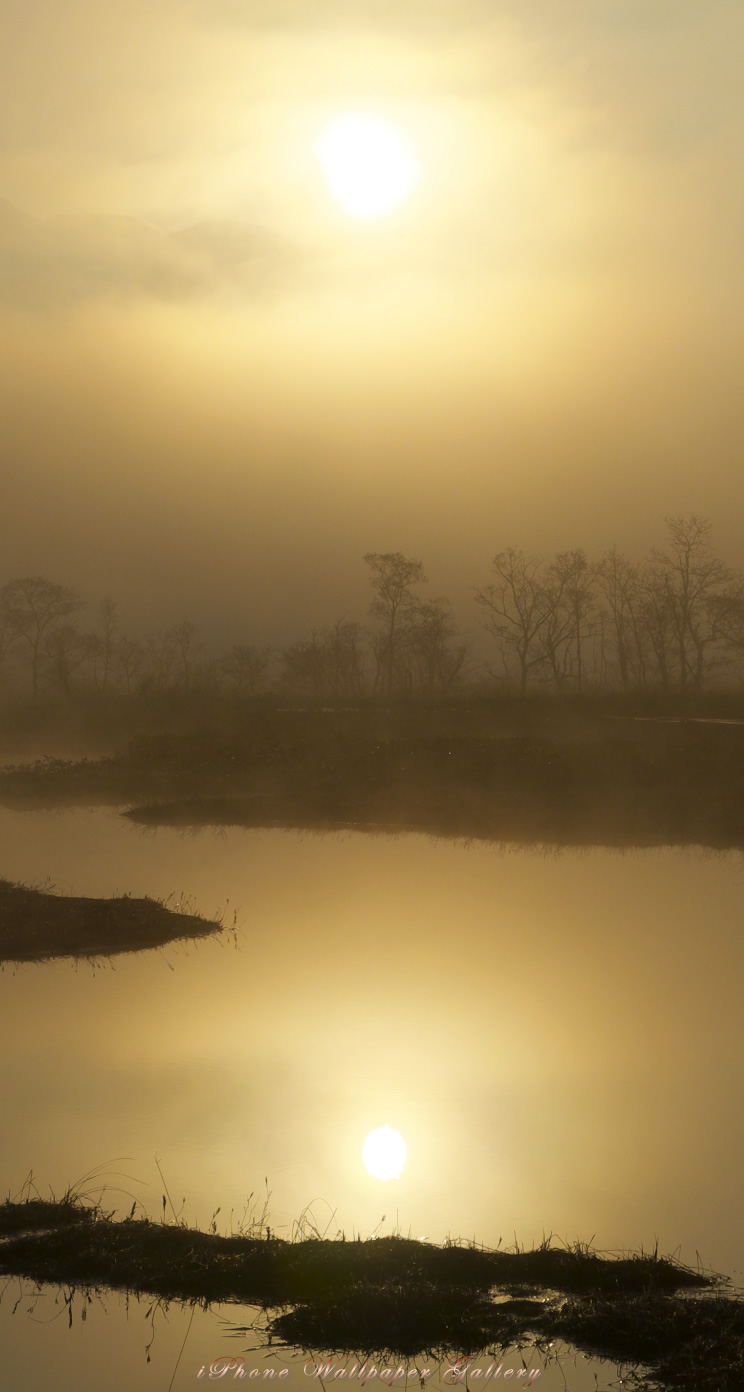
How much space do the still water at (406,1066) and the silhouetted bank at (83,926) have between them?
63 centimetres

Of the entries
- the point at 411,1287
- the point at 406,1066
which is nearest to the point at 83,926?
the point at 406,1066

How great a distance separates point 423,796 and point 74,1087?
25.6 m

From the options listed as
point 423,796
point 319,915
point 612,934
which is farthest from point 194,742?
point 612,934

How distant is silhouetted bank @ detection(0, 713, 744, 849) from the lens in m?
33.5

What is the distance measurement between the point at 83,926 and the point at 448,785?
805 inches

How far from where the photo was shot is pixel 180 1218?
29.0 ft

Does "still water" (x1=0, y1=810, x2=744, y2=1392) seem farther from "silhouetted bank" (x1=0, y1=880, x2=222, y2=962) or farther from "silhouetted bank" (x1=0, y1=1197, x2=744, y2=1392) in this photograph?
"silhouetted bank" (x1=0, y1=880, x2=222, y2=962)

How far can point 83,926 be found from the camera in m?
18.9

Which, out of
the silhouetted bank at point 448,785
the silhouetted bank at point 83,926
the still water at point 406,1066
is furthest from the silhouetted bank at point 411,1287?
the silhouetted bank at point 448,785

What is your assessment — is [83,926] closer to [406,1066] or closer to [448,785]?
[406,1066]

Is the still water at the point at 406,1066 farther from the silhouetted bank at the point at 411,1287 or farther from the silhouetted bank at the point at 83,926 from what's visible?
the silhouetted bank at the point at 83,926

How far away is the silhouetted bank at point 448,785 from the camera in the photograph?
33.5 m

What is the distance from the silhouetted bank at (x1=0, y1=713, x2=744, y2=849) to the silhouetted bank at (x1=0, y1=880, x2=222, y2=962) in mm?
13424

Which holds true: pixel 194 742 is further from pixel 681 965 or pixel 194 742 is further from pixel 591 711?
pixel 681 965
